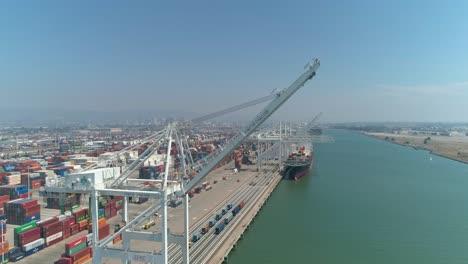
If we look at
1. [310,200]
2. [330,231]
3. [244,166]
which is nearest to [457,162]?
[244,166]

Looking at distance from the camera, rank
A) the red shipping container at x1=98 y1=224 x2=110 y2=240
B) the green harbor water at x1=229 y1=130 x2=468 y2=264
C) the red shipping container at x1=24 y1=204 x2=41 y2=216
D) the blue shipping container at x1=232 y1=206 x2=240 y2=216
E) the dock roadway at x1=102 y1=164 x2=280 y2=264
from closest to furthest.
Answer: the dock roadway at x1=102 y1=164 x2=280 y2=264
the green harbor water at x1=229 y1=130 x2=468 y2=264
the red shipping container at x1=98 y1=224 x2=110 y2=240
the red shipping container at x1=24 y1=204 x2=41 y2=216
the blue shipping container at x1=232 y1=206 x2=240 y2=216

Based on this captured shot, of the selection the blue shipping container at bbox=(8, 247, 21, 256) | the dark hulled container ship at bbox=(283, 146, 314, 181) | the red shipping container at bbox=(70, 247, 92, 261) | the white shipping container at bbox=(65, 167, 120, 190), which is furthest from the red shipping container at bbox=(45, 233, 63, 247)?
the dark hulled container ship at bbox=(283, 146, 314, 181)

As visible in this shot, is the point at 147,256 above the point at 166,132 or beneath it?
beneath

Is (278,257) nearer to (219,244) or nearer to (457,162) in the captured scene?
(219,244)

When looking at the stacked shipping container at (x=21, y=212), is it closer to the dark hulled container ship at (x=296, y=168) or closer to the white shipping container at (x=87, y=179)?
the white shipping container at (x=87, y=179)

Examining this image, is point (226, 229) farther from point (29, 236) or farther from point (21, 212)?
point (21, 212)

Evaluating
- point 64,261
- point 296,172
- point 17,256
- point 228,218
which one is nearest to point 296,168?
point 296,172

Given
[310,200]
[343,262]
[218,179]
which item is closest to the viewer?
[343,262]

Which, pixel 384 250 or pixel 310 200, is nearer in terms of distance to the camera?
pixel 384 250

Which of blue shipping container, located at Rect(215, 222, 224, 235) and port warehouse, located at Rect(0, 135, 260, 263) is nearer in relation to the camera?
port warehouse, located at Rect(0, 135, 260, 263)

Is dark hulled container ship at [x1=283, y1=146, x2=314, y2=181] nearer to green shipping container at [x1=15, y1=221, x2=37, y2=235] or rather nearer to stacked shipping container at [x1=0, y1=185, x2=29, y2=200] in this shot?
stacked shipping container at [x1=0, y1=185, x2=29, y2=200]
